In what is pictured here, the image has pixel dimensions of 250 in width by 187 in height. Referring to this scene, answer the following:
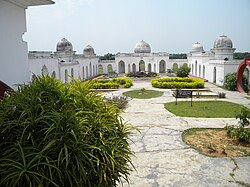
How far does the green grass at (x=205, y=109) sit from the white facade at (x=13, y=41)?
825 cm

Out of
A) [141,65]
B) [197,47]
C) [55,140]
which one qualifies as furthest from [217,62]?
[55,140]

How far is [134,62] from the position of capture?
126 ft

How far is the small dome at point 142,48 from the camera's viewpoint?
40.7 m

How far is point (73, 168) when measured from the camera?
87.1 inches

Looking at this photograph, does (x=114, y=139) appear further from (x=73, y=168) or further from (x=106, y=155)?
(x=73, y=168)

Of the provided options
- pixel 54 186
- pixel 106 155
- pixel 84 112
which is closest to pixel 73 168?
pixel 54 186

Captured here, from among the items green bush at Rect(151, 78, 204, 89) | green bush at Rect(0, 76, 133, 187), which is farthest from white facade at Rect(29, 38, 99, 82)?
green bush at Rect(0, 76, 133, 187)

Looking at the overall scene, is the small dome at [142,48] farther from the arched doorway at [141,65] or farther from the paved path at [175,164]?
the paved path at [175,164]

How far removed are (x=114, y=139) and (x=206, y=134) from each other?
19.1 ft

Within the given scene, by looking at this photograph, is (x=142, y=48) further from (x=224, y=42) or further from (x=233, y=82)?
(x=233, y=82)

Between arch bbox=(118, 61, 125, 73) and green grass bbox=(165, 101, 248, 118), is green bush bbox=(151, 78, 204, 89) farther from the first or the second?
arch bbox=(118, 61, 125, 73)

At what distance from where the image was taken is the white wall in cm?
298

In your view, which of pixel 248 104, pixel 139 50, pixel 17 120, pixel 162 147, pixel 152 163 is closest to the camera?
pixel 17 120

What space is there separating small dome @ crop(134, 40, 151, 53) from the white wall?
124ft
